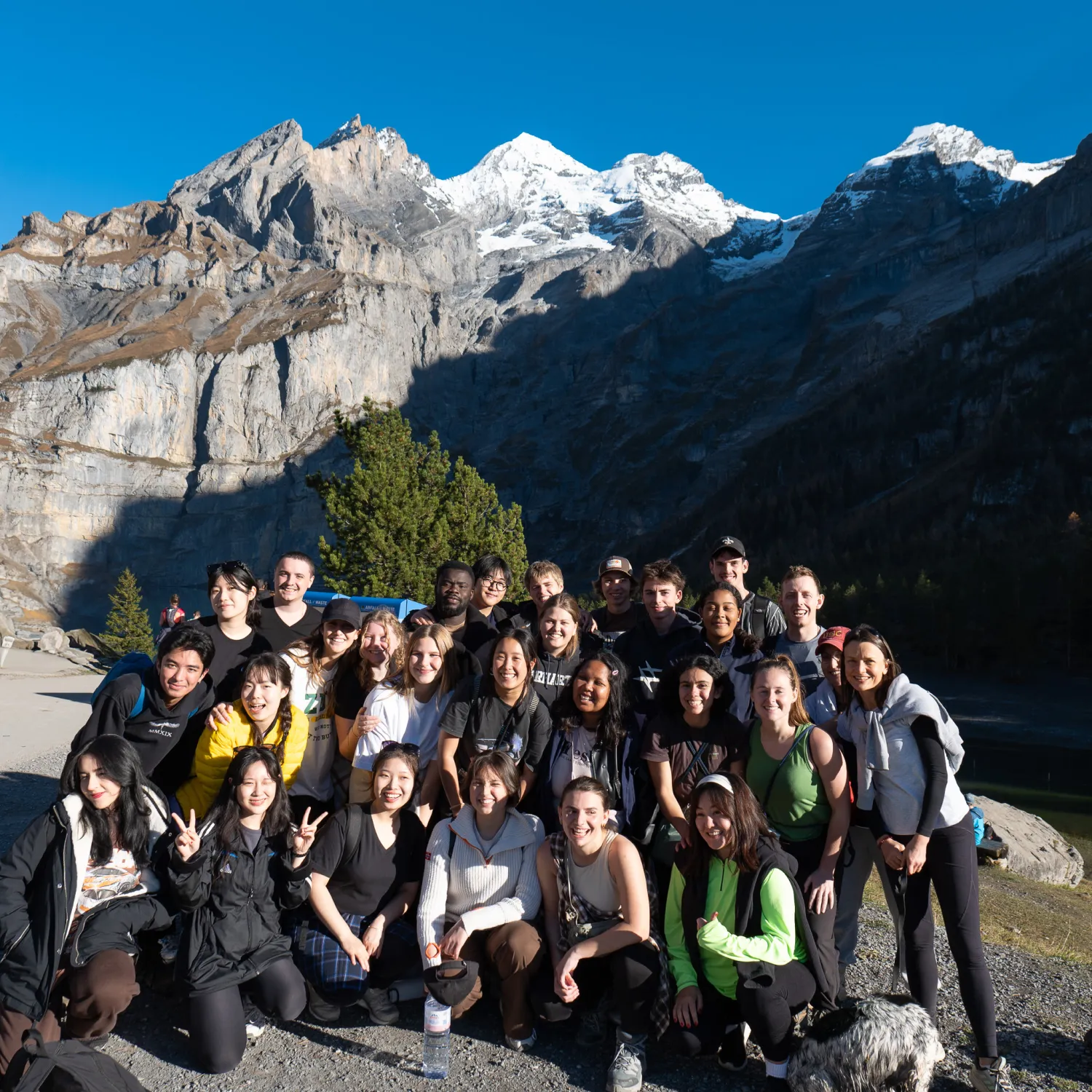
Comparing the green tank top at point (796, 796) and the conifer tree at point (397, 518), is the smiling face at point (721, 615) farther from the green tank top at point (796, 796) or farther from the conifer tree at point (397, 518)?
the conifer tree at point (397, 518)

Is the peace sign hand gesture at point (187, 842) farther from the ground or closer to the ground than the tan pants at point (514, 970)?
farther from the ground

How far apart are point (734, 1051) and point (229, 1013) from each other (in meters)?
2.65

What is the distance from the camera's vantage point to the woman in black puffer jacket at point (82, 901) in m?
4.07

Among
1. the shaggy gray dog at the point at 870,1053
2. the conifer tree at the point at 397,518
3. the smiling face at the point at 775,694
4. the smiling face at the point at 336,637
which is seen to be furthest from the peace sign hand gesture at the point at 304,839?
the conifer tree at the point at 397,518

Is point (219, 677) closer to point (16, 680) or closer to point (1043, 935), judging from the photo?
point (1043, 935)

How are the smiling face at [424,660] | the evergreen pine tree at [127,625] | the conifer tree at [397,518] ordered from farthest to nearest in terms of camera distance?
the evergreen pine tree at [127,625], the conifer tree at [397,518], the smiling face at [424,660]

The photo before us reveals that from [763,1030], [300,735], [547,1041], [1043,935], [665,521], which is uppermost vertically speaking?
[665,521]

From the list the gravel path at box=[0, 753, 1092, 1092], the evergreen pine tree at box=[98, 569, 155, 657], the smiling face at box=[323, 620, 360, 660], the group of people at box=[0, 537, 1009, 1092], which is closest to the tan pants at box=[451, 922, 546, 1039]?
the group of people at box=[0, 537, 1009, 1092]

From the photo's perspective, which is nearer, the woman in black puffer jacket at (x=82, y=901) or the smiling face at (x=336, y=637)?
the woman in black puffer jacket at (x=82, y=901)

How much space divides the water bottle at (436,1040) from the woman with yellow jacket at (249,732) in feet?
5.43

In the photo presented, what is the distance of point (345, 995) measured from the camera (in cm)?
467

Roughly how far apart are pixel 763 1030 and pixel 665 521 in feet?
481

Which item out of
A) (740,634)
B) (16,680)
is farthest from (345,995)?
(16,680)

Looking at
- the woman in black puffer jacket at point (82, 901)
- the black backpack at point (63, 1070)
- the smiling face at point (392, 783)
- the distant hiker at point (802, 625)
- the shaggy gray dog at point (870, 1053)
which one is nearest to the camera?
the black backpack at point (63, 1070)
